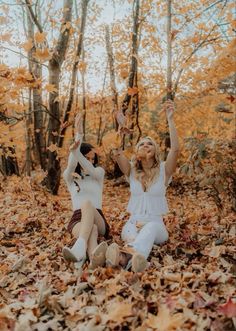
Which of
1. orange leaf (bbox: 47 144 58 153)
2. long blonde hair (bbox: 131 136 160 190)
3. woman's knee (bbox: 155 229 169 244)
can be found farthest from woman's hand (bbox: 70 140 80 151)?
orange leaf (bbox: 47 144 58 153)

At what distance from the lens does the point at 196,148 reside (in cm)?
390

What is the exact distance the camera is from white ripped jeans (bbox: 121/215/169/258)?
326 cm

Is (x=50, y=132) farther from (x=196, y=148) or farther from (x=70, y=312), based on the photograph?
(x=70, y=312)

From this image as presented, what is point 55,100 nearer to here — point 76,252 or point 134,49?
point 134,49

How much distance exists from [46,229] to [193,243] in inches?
73.8

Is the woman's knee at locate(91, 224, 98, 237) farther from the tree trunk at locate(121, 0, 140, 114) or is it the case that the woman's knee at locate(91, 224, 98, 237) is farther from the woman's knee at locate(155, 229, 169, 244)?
the tree trunk at locate(121, 0, 140, 114)

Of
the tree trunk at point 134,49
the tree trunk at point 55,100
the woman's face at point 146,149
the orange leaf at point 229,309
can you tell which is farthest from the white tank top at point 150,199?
the tree trunk at point 134,49

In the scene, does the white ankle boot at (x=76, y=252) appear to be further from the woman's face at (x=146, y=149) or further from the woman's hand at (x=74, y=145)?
the woman's face at (x=146, y=149)

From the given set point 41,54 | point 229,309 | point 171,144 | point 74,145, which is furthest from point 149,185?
point 41,54

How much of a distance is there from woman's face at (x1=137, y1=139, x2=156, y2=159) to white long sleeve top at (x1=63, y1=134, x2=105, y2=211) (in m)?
0.50

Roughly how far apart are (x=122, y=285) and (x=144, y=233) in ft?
2.38

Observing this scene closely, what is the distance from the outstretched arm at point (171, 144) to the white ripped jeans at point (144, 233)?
19.9 inches

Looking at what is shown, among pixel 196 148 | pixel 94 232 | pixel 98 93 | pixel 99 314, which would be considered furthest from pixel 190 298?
pixel 98 93

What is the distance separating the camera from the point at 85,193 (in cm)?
398
